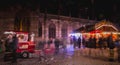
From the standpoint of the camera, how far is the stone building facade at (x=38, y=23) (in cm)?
2725

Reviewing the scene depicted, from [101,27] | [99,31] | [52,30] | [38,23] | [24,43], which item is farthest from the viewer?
[52,30]

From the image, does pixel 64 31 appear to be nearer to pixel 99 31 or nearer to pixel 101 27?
pixel 101 27

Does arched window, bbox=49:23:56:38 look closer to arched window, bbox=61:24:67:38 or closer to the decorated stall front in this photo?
arched window, bbox=61:24:67:38

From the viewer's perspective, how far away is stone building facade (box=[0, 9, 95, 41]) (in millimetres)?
27250

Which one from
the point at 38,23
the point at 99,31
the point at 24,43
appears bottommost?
the point at 24,43

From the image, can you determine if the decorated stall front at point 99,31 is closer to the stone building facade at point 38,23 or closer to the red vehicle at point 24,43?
the stone building facade at point 38,23

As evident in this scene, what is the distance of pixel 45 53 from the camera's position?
1992cm

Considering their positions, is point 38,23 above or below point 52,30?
above

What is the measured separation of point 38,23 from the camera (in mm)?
31062

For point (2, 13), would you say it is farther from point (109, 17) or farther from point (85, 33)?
point (109, 17)

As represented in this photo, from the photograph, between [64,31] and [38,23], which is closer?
[38,23]

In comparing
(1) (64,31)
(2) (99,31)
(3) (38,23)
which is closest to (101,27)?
(2) (99,31)

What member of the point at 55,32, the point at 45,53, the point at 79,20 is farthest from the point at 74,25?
the point at 45,53

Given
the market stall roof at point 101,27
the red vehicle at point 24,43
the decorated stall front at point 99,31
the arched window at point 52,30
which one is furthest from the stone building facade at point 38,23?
the red vehicle at point 24,43
